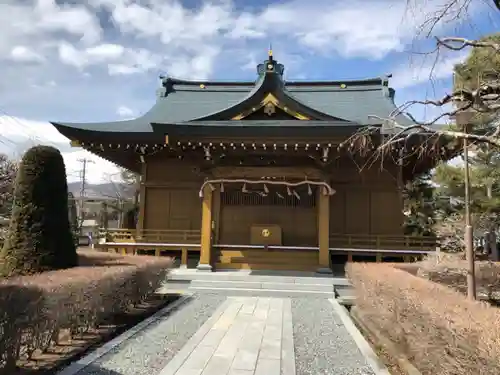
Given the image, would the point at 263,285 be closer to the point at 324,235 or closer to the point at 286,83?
the point at 324,235

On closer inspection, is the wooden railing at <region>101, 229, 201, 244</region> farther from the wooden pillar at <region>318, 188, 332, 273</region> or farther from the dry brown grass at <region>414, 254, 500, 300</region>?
the dry brown grass at <region>414, 254, 500, 300</region>

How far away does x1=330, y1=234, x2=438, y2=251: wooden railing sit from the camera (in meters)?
12.5

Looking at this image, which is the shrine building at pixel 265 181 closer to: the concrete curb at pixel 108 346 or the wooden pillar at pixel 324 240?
the wooden pillar at pixel 324 240

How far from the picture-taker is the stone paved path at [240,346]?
184 inches

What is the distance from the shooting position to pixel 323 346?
579cm

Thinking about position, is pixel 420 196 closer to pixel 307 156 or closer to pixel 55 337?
pixel 307 156

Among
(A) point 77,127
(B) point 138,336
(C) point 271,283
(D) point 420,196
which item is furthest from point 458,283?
(D) point 420,196

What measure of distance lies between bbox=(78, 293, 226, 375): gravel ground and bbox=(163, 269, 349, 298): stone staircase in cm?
216

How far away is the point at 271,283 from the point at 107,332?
503 centimetres

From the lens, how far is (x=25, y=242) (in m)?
6.17

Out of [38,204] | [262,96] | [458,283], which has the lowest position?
[458,283]

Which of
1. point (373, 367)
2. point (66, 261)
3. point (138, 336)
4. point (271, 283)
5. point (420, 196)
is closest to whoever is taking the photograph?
point (373, 367)

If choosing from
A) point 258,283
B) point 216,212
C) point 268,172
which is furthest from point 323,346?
point 216,212

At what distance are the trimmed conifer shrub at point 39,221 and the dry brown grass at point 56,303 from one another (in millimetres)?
666
